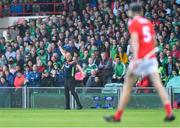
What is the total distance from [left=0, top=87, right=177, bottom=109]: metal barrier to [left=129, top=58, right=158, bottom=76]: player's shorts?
1065 cm

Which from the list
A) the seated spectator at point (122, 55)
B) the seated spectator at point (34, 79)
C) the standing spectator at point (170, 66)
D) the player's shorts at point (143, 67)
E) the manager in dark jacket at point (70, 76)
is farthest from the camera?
the seated spectator at point (122, 55)

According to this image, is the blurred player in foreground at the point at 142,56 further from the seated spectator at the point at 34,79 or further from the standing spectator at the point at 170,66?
the seated spectator at the point at 34,79

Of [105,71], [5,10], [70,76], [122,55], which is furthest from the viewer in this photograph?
[5,10]

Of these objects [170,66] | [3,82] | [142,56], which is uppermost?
[142,56]

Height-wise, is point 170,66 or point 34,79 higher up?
point 170,66

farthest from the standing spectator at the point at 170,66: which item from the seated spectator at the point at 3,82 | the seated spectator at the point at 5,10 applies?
the seated spectator at the point at 5,10

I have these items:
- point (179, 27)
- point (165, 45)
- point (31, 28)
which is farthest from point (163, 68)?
point (31, 28)

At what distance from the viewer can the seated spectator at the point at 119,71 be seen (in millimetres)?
27672

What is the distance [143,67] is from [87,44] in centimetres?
1558

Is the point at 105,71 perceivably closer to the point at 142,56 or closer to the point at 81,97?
the point at 81,97

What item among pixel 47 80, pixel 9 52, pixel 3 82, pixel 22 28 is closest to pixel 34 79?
pixel 47 80

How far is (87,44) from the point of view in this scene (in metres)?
30.0

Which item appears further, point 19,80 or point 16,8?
point 16,8

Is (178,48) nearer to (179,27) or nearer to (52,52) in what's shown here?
(179,27)
